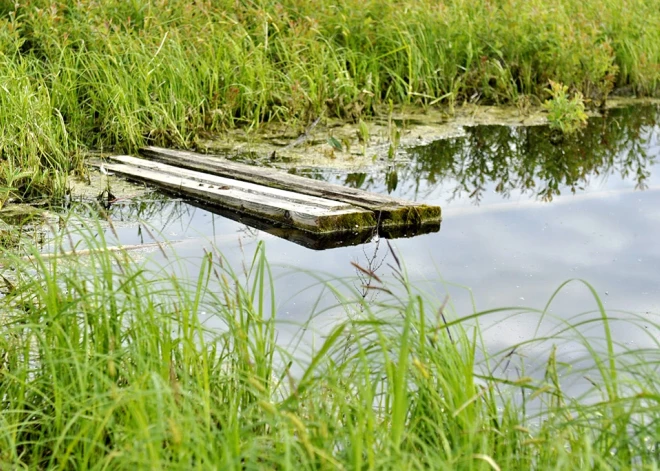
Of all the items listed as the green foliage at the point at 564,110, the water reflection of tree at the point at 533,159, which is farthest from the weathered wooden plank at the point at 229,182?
the green foliage at the point at 564,110

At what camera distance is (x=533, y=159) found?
696 centimetres

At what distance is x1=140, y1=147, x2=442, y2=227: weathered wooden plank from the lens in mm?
5074

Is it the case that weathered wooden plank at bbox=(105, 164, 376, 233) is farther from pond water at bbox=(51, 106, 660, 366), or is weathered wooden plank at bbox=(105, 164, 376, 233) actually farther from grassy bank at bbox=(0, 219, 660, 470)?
grassy bank at bbox=(0, 219, 660, 470)

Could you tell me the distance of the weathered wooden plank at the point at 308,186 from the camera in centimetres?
507

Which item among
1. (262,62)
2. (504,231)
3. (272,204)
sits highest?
(262,62)

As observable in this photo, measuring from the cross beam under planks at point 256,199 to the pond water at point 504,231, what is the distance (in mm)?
112

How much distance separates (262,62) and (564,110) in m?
2.52

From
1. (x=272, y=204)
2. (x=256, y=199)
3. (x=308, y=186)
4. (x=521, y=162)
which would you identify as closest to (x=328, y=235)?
(x=272, y=204)

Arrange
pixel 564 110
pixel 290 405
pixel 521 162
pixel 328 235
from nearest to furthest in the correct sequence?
1. pixel 290 405
2. pixel 328 235
3. pixel 521 162
4. pixel 564 110

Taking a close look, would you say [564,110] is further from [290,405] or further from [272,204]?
[290,405]

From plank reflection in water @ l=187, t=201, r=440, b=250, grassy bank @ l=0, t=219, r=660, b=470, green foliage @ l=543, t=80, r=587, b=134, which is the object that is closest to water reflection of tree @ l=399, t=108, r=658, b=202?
green foliage @ l=543, t=80, r=587, b=134

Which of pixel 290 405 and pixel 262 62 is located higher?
pixel 262 62

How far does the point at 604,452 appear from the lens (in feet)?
7.04

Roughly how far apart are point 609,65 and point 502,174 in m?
2.49
